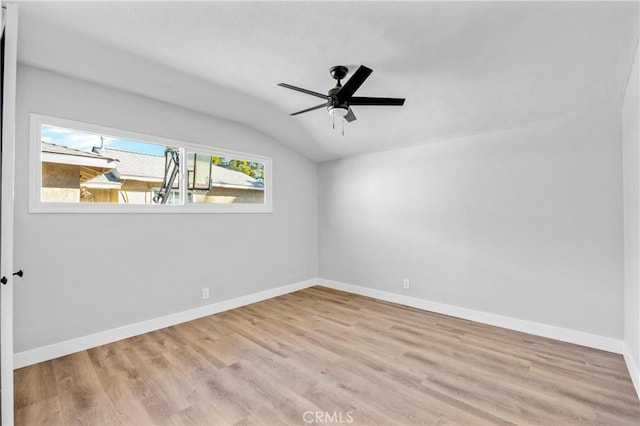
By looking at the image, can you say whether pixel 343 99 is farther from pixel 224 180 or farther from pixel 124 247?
pixel 124 247

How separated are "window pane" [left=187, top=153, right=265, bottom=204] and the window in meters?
0.01

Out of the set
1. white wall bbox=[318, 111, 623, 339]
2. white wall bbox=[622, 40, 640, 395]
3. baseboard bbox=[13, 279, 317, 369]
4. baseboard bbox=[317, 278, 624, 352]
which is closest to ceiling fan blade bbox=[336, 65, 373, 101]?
white wall bbox=[622, 40, 640, 395]

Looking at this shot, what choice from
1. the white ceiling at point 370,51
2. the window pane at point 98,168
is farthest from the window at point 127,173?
the white ceiling at point 370,51

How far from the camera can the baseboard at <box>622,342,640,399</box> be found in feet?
6.86

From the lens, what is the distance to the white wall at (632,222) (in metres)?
2.11

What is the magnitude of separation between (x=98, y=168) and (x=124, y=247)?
85 centimetres

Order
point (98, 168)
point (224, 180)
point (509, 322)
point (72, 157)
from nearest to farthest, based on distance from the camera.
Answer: point (72, 157), point (98, 168), point (509, 322), point (224, 180)

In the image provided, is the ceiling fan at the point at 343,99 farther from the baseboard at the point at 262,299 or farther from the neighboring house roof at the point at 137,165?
the baseboard at the point at 262,299

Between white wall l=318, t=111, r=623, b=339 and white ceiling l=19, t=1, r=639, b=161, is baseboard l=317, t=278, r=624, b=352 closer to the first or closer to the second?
white wall l=318, t=111, r=623, b=339

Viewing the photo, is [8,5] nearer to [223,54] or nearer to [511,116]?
[223,54]

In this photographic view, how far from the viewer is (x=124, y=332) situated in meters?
3.00

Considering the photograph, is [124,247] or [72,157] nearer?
[72,157]

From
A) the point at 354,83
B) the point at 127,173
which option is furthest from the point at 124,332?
the point at 354,83

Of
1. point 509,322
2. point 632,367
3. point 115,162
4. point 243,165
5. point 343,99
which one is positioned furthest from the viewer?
point 243,165
